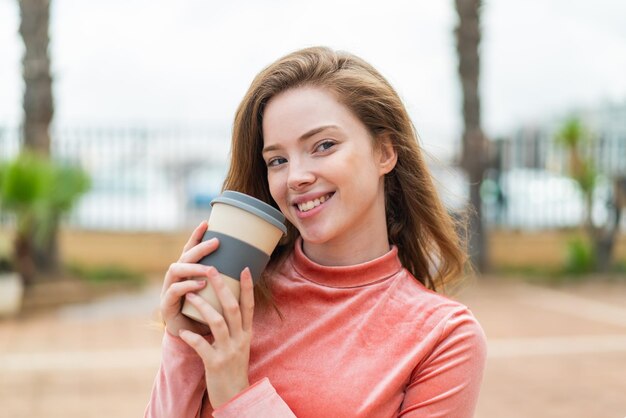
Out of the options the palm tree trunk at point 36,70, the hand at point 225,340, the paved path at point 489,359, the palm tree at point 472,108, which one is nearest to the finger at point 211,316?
the hand at point 225,340

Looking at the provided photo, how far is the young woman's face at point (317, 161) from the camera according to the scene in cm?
145

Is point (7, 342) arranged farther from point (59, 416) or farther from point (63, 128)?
point (63, 128)

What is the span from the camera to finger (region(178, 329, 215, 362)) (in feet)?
4.33

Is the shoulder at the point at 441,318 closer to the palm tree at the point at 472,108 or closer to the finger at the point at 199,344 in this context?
the finger at the point at 199,344

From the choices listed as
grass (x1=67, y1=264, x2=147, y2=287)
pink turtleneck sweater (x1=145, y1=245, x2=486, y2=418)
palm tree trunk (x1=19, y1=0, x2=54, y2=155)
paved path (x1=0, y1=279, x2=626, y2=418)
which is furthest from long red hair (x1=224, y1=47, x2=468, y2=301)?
grass (x1=67, y1=264, x2=147, y2=287)

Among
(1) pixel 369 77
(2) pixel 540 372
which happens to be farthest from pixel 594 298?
(1) pixel 369 77

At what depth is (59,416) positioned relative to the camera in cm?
461

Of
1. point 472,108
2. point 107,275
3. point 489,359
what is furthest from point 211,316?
point 472,108

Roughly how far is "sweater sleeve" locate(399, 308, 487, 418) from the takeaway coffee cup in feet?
1.07

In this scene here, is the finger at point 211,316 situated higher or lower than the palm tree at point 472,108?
higher

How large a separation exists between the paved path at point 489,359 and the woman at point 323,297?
7.54 ft

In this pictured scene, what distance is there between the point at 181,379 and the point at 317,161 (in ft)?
1.41

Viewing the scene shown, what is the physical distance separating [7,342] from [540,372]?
3947 mm

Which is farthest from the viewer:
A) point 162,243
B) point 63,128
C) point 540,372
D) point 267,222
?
point 162,243
